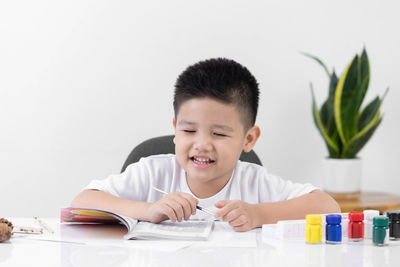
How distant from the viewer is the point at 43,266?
80 centimetres

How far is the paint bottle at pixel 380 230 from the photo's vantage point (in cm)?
95

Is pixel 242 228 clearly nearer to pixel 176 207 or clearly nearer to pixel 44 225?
pixel 176 207

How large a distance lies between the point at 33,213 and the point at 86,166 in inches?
13.5

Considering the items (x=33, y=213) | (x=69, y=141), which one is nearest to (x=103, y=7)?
(x=69, y=141)

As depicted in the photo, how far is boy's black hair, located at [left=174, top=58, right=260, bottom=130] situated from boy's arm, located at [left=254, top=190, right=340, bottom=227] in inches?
10.0

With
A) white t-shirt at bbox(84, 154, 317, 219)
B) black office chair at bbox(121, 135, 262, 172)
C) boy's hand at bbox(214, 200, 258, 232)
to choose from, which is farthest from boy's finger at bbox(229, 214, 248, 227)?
black office chair at bbox(121, 135, 262, 172)

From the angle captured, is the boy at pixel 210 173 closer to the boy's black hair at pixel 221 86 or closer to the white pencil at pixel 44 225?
the boy's black hair at pixel 221 86

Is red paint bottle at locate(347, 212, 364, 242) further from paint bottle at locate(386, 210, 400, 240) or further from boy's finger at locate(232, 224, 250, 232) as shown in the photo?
boy's finger at locate(232, 224, 250, 232)

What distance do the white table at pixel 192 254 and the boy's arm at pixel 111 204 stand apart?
202mm

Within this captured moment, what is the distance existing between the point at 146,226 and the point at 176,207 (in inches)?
2.9

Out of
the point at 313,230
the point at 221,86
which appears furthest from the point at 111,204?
the point at 313,230

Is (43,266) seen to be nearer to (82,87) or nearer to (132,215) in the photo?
(132,215)

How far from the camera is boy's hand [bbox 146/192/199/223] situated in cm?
111

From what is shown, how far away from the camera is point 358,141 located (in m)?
2.32
